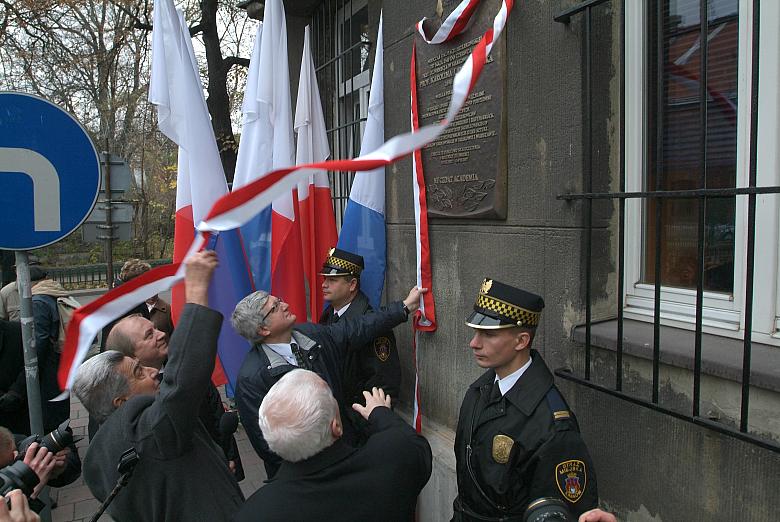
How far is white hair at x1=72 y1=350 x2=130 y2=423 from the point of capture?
6.84 feet

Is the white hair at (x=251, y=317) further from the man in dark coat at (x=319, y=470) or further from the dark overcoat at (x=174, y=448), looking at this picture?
the man in dark coat at (x=319, y=470)

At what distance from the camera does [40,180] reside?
2678mm

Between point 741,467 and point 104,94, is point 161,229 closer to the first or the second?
point 104,94

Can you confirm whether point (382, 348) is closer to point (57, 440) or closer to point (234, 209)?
point (57, 440)

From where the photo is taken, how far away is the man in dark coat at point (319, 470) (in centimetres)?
178

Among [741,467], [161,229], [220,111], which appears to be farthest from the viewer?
[161,229]

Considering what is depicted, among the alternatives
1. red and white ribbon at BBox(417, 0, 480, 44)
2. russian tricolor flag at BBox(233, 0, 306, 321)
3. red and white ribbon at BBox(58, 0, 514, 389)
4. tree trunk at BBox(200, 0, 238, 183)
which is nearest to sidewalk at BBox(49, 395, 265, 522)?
russian tricolor flag at BBox(233, 0, 306, 321)

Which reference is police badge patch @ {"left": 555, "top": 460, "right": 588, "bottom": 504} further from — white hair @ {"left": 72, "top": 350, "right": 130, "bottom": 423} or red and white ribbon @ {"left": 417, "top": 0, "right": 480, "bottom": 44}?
red and white ribbon @ {"left": 417, "top": 0, "right": 480, "bottom": 44}

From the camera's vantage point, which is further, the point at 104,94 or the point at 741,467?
the point at 104,94

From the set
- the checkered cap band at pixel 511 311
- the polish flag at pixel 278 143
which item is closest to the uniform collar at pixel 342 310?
the polish flag at pixel 278 143

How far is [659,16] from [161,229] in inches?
999

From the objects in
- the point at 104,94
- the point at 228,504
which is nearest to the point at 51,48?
the point at 104,94

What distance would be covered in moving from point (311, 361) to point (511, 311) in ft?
4.16

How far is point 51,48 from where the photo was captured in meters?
13.3
